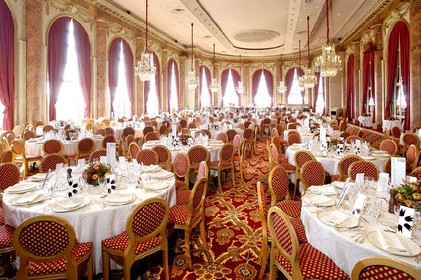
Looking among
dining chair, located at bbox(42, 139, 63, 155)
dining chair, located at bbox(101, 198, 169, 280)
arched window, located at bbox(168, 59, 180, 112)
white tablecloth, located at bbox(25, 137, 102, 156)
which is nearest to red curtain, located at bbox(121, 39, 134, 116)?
arched window, located at bbox(168, 59, 180, 112)

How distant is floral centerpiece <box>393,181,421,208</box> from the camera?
2428 millimetres

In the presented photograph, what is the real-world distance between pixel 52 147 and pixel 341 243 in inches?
222

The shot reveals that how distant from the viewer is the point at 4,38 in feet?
26.0

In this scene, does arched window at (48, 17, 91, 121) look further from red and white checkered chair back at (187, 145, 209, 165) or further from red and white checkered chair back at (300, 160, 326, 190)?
red and white checkered chair back at (300, 160, 326, 190)

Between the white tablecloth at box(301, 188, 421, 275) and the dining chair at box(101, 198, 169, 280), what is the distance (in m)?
1.21

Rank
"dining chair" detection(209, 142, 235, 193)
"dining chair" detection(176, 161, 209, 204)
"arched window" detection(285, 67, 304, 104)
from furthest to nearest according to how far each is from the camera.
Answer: "arched window" detection(285, 67, 304, 104), "dining chair" detection(209, 142, 235, 193), "dining chair" detection(176, 161, 209, 204)

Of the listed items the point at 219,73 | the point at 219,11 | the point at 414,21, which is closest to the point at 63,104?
the point at 219,11

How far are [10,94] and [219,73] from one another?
1622cm

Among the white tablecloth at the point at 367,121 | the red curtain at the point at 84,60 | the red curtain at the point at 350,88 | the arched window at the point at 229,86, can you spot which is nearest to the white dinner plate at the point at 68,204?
the red curtain at the point at 84,60

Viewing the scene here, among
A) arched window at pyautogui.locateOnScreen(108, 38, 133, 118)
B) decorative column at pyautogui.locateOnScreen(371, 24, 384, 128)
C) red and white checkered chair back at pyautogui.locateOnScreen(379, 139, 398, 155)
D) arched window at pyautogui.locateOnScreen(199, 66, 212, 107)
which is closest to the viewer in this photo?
red and white checkered chair back at pyautogui.locateOnScreen(379, 139, 398, 155)

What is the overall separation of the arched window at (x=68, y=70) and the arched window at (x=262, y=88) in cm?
1465

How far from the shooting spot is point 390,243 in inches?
84.7

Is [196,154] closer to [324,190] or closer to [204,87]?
[324,190]

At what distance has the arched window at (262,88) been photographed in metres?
23.5
